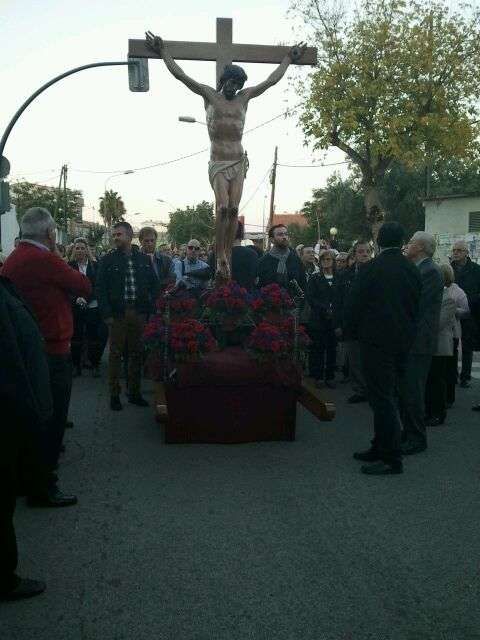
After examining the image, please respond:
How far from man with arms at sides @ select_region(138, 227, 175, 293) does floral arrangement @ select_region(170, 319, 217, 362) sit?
3084mm

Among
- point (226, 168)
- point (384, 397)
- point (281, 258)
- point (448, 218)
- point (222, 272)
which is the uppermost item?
point (448, 218)

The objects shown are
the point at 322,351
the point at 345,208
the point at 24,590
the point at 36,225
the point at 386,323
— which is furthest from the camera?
the point at 345,208

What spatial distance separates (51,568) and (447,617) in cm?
207

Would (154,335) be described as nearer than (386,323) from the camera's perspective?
No

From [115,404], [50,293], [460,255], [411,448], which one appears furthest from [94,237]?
[50,293]

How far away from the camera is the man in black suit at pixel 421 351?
7.11m

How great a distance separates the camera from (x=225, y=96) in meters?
8.10

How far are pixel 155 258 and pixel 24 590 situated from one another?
7.73 m

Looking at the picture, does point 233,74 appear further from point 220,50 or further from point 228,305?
point 228,305

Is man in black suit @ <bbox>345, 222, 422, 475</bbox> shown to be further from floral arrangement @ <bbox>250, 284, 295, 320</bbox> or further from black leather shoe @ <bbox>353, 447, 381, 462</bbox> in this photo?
floral arrangement @ <bbox>250, 284, 295, 320</bbox>

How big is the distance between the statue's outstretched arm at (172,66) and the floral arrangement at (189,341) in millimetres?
2500

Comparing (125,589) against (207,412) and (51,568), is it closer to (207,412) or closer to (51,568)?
(51,568)

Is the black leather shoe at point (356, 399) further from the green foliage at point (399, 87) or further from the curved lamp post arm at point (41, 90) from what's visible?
the green foliage at point (399, 87)

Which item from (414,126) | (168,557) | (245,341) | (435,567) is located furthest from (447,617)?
(414,126)
